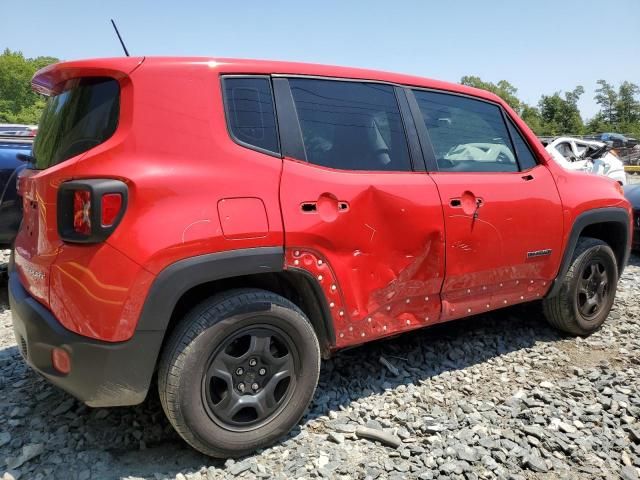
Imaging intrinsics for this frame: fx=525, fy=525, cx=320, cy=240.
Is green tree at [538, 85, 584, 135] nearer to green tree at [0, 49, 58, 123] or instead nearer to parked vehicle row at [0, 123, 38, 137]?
parked vehicle row at [0, 123, 38, 137]

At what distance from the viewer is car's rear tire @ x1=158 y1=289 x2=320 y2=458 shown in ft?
7.34

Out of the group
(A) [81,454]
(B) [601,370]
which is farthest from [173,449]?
(B) [601,370]

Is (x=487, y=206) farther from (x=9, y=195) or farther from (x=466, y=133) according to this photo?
(x=9, y=195)

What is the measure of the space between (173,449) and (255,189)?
53.3 inches

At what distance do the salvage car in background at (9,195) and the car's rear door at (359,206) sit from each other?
3203mm

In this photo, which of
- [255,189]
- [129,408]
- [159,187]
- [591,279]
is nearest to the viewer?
[159,187]

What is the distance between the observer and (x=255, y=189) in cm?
234

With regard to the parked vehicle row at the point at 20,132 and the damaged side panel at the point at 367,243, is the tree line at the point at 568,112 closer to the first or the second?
the parked vehicle row at the point at 20,132

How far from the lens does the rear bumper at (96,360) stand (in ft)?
6.94

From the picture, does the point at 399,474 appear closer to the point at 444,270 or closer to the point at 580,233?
the point at 444,270

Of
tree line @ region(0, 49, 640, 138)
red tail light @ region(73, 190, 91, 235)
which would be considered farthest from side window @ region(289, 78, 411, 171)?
tree line @ region(0, 49, 640, 138)

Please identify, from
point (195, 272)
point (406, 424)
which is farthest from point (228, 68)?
point (406, 424)

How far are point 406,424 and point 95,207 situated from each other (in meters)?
1.90

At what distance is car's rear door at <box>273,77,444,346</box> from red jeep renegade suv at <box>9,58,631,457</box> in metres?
0.01
